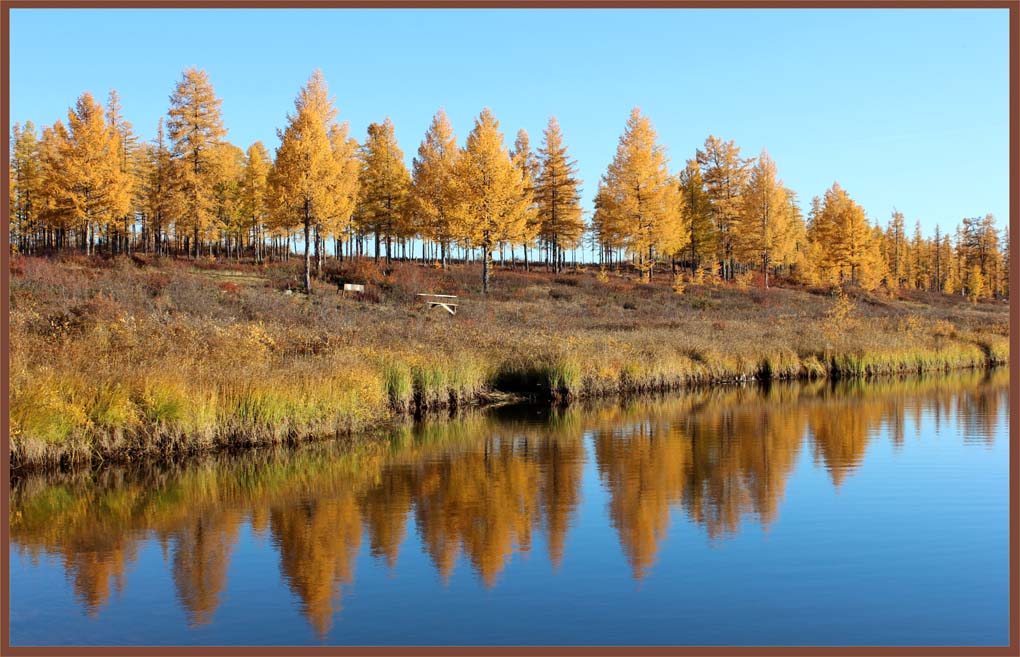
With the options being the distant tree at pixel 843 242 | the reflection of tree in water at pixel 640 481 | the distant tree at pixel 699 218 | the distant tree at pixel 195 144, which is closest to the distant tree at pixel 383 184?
the distant tree at pixel 195 144

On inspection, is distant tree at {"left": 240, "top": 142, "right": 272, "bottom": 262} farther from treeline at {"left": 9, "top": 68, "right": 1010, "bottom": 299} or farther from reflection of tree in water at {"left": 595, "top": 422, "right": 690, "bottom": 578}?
reflection of tree in water at {"left": 595, "top": 422, "right": 690, "bottom": 578}

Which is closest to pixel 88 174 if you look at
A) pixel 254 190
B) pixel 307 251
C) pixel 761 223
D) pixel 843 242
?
pixel 254 190

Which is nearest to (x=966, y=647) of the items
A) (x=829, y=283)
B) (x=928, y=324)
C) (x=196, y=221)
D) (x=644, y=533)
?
(x=644, y=533)

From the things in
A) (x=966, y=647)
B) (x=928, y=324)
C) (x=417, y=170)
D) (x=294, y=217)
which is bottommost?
(x=966, y=647)

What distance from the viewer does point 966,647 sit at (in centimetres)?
793

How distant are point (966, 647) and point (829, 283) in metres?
67.7

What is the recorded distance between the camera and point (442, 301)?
42.7 metres

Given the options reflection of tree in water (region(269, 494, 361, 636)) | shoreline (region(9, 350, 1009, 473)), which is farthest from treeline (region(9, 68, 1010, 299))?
reflection of tree in water (region(269, 494, 361, 636))

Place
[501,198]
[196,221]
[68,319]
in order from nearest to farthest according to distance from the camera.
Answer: [68,319] → [501,198] → [196,221]

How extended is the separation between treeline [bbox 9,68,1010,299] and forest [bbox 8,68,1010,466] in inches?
6.8

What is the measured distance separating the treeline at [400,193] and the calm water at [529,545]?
28354 millimetres

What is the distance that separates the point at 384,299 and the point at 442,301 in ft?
9.30

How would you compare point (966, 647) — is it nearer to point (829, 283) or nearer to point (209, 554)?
point (209, 554)

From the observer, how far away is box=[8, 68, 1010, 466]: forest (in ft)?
56.4
